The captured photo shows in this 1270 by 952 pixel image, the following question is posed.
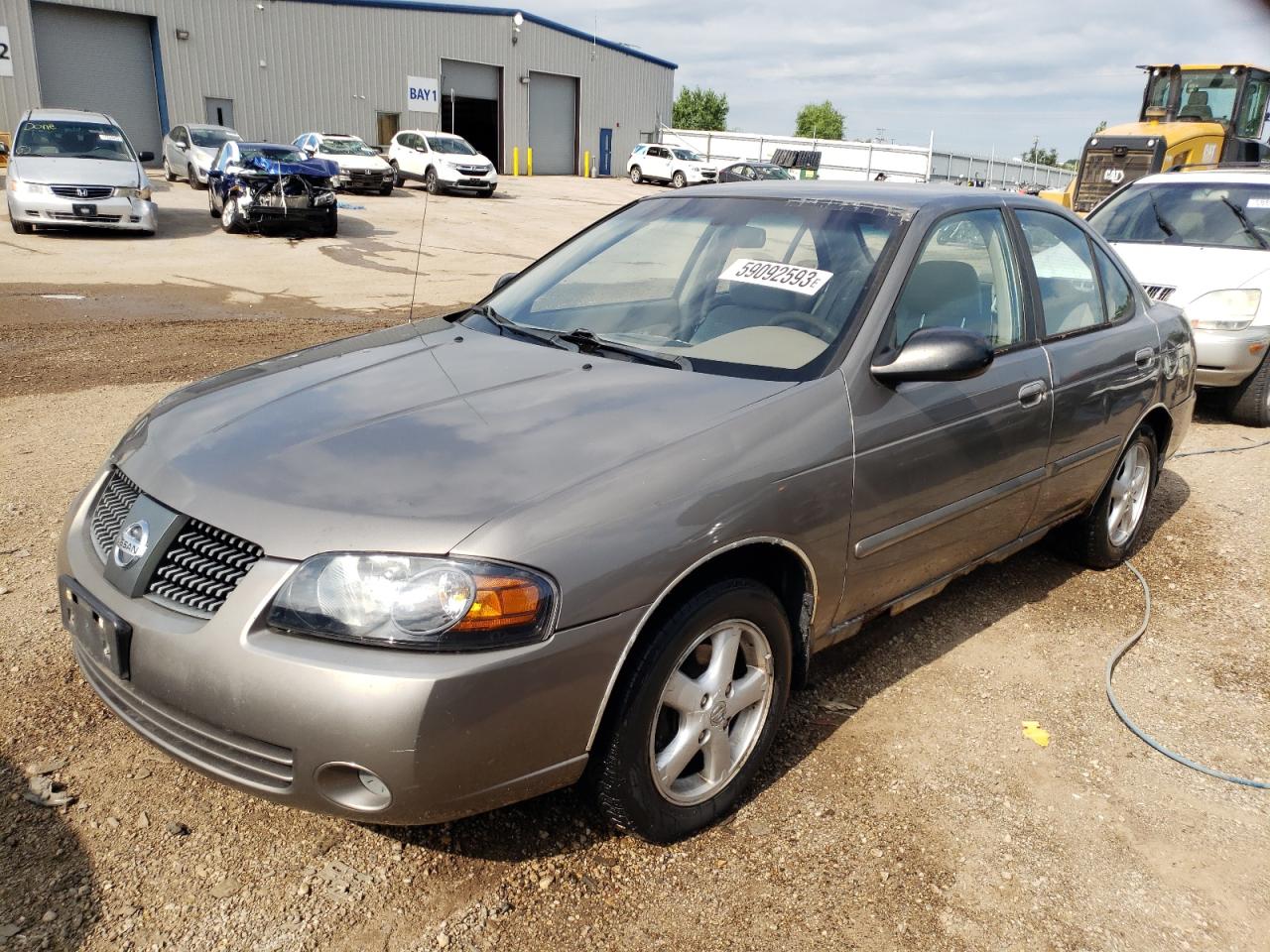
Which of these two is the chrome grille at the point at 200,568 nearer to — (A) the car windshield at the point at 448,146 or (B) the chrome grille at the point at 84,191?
(B) the chrome grille at the point at 84,191

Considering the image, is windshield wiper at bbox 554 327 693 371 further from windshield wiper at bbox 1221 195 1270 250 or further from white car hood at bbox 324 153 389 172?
white car hood at bbox 324 153 389 172

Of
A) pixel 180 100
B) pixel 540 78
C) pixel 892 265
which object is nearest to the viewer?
pixel 892 265

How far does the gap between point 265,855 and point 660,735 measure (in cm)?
106

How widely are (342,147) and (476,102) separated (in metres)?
16.4

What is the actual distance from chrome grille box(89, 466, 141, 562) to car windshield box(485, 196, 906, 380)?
1420 mm

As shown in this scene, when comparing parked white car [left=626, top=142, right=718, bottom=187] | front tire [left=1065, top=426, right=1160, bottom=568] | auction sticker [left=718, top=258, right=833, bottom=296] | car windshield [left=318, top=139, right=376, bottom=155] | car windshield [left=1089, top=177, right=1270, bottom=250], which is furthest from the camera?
parked white car [left=626, top=142, right=718, bottom=187]

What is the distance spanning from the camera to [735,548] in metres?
2.51

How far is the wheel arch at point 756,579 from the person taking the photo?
2295 mm

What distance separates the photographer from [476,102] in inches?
1631

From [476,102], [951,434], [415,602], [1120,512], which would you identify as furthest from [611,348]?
→ [476,102]

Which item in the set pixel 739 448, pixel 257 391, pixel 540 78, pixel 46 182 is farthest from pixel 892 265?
pixel 540 78

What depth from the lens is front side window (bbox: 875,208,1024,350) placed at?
3.24m

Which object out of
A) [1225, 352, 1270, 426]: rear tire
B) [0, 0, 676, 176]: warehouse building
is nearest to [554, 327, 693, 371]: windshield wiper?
[1225, 352, 1270, 426]: rear tire

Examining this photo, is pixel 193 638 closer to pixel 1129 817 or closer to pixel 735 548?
pixel 735 548
